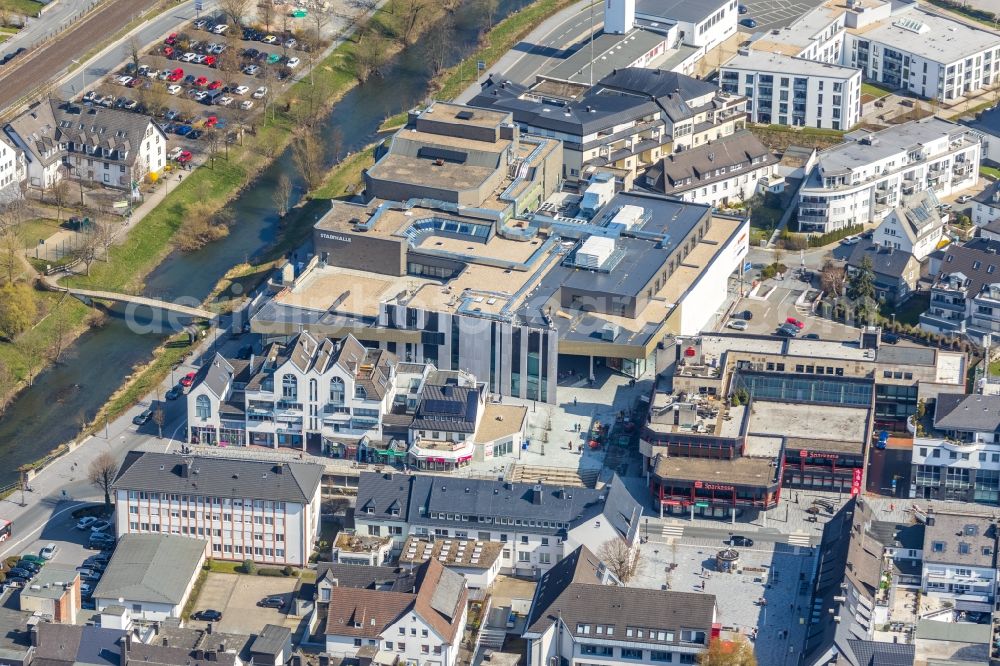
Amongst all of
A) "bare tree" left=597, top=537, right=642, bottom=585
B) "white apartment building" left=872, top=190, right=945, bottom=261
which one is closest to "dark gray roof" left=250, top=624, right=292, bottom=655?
"bare tree" left=597, top=537, right=642, bottom=585

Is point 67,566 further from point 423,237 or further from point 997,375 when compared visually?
point 997,375

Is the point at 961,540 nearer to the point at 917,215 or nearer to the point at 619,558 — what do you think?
the point at 619,558

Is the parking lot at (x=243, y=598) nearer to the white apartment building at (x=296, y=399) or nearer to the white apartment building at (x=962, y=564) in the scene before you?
the white apartment building at (x=296, y=399)

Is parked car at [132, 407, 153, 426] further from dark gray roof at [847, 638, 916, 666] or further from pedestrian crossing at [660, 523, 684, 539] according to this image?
dark gray roof at [847, 638, 916, 666]

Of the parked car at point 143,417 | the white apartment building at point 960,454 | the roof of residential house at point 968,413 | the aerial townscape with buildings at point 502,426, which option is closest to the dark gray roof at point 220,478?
the aerial townscape with buildings at point 502,426

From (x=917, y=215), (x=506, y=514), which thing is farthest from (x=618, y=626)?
(x=917, y=215)
